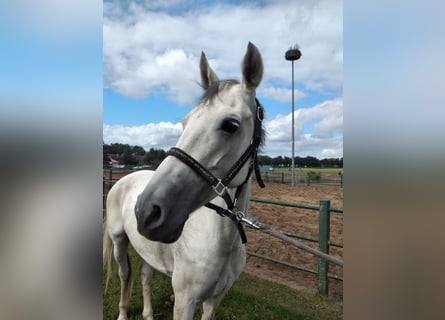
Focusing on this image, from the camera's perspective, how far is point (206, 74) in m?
1.88

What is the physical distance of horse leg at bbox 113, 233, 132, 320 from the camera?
3.04m

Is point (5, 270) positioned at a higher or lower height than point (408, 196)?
lower

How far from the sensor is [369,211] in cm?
59

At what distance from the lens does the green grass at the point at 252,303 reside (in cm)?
308

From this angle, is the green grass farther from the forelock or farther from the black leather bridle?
the forelock

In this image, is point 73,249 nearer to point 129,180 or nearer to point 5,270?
point 5,270

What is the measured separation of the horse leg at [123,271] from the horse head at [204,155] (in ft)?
6.86

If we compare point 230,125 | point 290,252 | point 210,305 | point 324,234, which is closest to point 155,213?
point 230,125

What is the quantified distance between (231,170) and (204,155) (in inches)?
7.1

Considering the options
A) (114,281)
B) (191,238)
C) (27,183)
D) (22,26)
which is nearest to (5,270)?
(27,183)

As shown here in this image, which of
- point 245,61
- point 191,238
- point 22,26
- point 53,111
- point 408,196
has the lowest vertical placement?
point 191,238

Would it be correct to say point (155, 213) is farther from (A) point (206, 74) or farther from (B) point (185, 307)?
(A) point (206, 74)

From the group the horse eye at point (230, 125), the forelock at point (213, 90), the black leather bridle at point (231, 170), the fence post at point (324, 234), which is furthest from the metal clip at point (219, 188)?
the fence post at point (324, 234)

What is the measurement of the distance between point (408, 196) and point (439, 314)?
23cm
